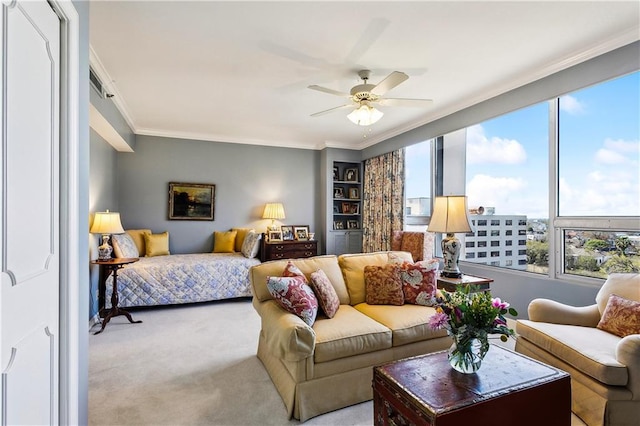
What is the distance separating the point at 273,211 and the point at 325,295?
3504 millimetres

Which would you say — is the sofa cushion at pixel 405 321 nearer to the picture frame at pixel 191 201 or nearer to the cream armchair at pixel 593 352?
the cream armchair at pixel 593 352

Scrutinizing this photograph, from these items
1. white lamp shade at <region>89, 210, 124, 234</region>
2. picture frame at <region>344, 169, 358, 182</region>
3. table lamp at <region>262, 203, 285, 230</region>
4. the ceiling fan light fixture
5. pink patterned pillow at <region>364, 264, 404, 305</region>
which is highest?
the ceiling fan light fixture

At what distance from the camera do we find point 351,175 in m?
6.38

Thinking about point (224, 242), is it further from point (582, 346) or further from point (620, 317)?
point (620, 317)

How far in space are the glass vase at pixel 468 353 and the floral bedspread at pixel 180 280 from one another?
11.5 feet

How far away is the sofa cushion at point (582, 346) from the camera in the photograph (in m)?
1.72

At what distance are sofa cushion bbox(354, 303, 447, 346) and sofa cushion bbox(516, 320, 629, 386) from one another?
611mm

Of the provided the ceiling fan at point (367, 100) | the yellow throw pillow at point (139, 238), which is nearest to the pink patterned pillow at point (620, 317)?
the ceiling fan at point (367, 100)

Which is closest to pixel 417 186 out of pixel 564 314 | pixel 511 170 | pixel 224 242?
pixel 511 170

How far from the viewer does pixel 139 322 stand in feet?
12.0

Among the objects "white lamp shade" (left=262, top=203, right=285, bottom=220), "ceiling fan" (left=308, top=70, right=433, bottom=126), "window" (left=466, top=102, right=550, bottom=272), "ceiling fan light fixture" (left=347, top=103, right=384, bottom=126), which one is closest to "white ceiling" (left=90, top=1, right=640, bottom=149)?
"ceiling fan" (left=308, top=70, right=433, bottom=126)

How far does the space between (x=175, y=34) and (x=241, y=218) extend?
146 inches

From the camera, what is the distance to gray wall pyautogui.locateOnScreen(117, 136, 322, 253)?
5.20 meters

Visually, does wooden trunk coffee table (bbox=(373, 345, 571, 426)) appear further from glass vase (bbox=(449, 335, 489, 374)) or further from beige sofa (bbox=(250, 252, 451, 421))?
beige sofa (bbox=(250, 252, 451, 421))
